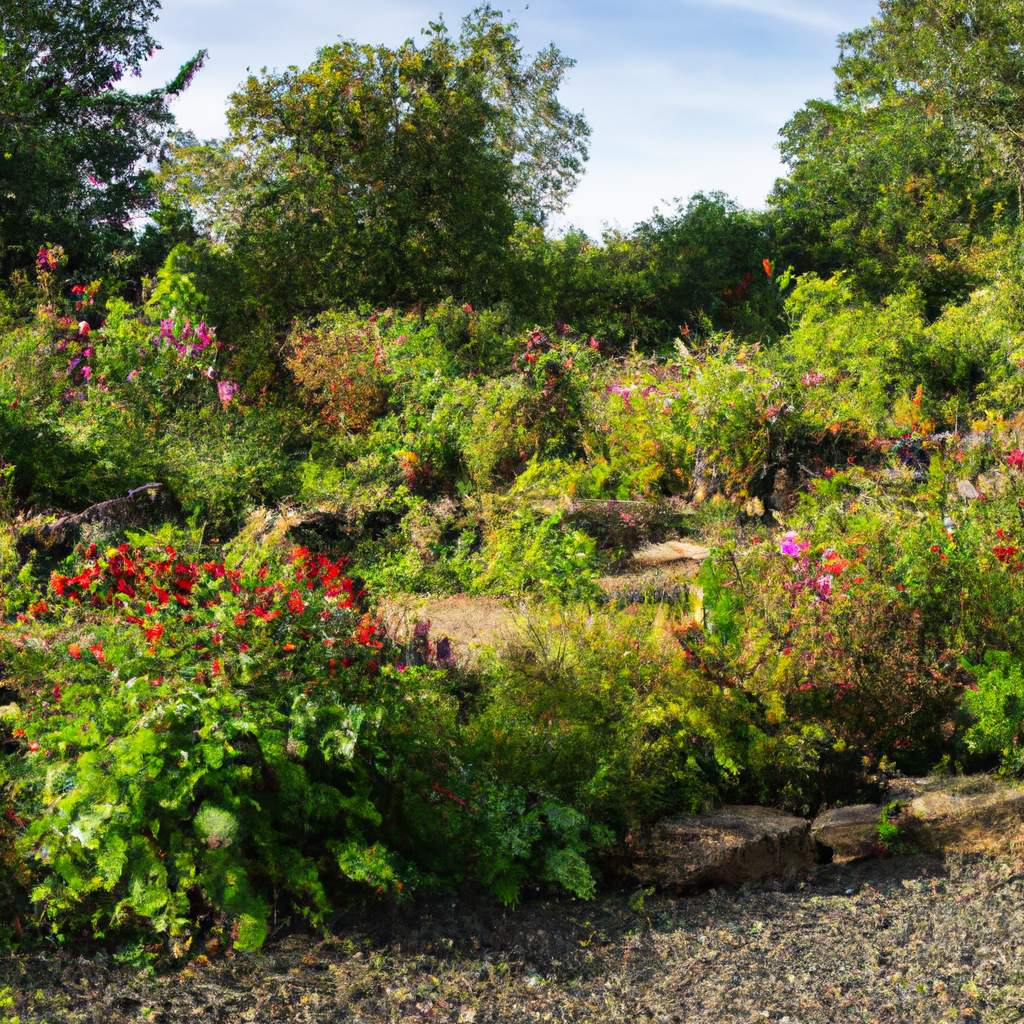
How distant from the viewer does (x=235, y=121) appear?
13.1 m

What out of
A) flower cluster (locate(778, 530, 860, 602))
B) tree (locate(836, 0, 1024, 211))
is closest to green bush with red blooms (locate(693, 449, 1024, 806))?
flower cluster (locate(778, 530, 860, 602))

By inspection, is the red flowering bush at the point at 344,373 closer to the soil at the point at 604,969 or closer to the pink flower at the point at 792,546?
the pink flower at the point at 792,546

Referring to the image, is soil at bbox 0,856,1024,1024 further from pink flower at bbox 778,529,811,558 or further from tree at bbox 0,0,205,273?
tree at bbox 0,0,205,273

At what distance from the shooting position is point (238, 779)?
118 inches

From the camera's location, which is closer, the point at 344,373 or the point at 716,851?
the point at 716,851

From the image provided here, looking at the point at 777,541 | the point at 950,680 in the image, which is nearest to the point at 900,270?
the point at 777,541

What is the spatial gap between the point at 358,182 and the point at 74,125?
627 centimetres

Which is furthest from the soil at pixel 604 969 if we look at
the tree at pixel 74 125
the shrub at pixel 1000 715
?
the tree at pixel 74 125

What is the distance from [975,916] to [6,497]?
19.0 feet

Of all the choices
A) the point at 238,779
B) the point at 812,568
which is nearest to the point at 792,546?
the point at 812,568

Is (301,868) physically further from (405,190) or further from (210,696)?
(405,190)

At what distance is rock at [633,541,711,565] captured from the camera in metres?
7.02

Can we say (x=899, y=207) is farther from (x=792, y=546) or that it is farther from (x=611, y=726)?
(x=611, y=726)

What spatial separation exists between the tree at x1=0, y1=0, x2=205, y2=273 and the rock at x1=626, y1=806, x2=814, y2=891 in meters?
12.5
